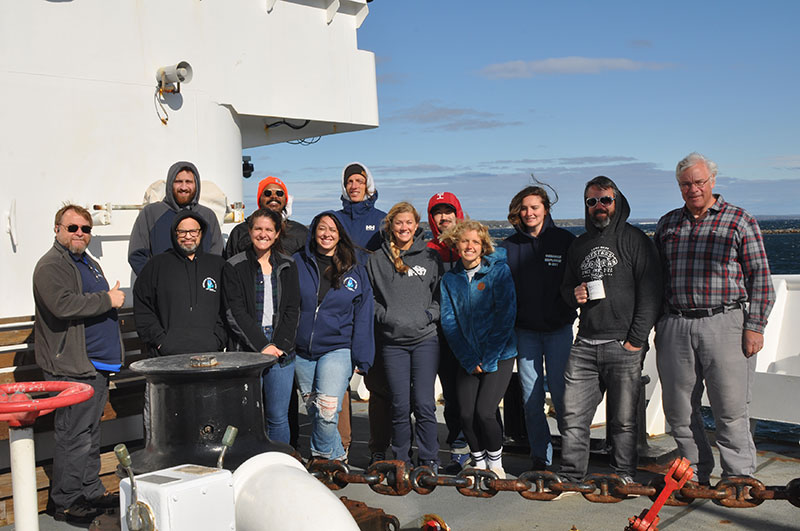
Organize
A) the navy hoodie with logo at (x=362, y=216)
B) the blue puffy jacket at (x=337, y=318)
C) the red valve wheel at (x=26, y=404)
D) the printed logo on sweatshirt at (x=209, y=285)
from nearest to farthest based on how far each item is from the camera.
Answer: the red valve wheel at (x=26, y=404) < the printed logo on sweatshirt at (x=209, y=285) < the blue puffy jacket at (x=337, y=318) < the navy hoodie with logo at (x=362, y=216)

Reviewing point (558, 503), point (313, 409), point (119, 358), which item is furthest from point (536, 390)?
point (119, 358)

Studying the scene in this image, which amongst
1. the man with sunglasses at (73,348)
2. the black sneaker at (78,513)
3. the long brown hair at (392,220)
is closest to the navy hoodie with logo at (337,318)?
the long brown hair at (392,220)

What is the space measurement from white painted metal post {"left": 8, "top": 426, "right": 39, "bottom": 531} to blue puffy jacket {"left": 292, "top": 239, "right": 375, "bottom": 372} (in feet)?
7.74

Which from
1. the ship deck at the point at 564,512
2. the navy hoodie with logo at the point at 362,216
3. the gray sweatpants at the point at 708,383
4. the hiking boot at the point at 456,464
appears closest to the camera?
the ship deck at the point at 564,512

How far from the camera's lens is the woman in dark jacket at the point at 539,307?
5203mm

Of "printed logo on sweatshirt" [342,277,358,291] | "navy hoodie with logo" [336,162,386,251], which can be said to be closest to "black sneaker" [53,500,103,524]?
"printed logo on sweatshirt" [342,277,358,291]

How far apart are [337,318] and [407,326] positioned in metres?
0.47

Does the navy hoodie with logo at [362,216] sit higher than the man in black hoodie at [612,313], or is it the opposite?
the navy hoodie with logo at [362,216]

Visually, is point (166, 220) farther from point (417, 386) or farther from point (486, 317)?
point (486, 317)

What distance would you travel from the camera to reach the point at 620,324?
4.75 metres

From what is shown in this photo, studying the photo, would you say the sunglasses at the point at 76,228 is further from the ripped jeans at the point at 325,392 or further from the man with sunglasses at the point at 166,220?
the ripped jeans at the point at 325,392

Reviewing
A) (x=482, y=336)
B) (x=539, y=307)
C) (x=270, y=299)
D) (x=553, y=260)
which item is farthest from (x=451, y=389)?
(x=270, y=299)

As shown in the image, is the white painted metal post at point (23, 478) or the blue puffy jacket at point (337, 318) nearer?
the white painted metal post at point (23, 478)

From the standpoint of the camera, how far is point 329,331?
17.0 feet
